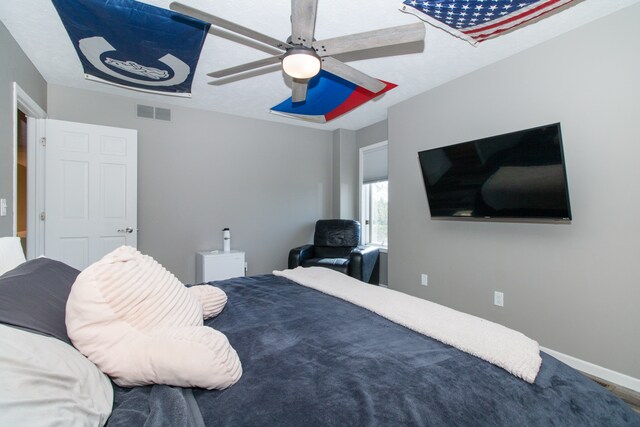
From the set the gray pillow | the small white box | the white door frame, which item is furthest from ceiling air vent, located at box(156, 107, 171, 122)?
the gray pillow

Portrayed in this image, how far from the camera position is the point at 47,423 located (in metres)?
0.59

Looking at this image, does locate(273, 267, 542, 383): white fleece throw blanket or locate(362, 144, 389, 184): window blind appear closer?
locate(273, 267, 542, 383): white fleece throw blanket

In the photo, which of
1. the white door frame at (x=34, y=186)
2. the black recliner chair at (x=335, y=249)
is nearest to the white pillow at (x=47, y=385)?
the white door frame at (x=34, y=186)

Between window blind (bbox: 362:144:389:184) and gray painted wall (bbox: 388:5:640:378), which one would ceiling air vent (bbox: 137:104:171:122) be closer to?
window blind (bbox: 362:144:389:184)

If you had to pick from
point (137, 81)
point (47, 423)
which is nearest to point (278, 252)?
point (137, 81)

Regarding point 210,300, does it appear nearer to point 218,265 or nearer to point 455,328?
point 455,328

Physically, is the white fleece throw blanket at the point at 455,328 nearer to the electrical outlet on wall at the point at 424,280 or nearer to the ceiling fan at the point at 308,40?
the ceiling fan at the point at 308,40

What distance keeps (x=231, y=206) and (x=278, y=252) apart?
987mm

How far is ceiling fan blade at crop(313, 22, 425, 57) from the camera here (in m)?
1.72

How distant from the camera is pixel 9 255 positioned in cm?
137

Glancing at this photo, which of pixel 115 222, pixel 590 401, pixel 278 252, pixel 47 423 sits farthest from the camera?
pixel 278 252

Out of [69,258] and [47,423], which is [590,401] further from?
[69,258]

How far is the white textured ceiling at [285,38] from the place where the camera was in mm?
2072

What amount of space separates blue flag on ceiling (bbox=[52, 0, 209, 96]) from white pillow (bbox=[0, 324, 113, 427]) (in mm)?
2038
